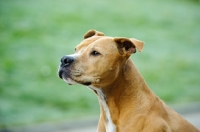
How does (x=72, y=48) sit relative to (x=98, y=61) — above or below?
below

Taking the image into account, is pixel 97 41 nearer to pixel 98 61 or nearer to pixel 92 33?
pixel 98 61

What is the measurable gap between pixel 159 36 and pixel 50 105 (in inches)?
273

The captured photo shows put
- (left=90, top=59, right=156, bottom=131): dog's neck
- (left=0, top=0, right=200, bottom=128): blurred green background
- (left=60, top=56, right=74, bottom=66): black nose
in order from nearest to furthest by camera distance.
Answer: (left=60, top=56, right=74, bottom=66): black nose, (left=90, top=59, right=156, bottom=131): dog's neck, (left=0, top=0, right=200, bottom=128): blurred green background

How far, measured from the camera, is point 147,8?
17531mm

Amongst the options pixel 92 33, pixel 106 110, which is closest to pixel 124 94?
pixel 106 110

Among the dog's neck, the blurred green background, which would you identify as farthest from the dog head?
the blurred green background

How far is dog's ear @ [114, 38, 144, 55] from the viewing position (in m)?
4.45

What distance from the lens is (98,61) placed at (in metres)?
4.45

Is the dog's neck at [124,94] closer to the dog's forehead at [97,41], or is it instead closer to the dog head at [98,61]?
the dog head at [98,61]

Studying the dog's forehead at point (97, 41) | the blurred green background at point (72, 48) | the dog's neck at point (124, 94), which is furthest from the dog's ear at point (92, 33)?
the blurred green background at point (72, 48)

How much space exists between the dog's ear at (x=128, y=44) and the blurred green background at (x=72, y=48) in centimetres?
400

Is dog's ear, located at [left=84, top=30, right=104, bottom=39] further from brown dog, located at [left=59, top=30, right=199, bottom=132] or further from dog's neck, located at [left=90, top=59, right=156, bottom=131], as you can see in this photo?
dog's neck, located at [left=90, top=59, right=156, bottom=131]

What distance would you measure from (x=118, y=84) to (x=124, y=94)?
13 centimetres

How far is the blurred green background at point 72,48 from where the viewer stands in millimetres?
9180
